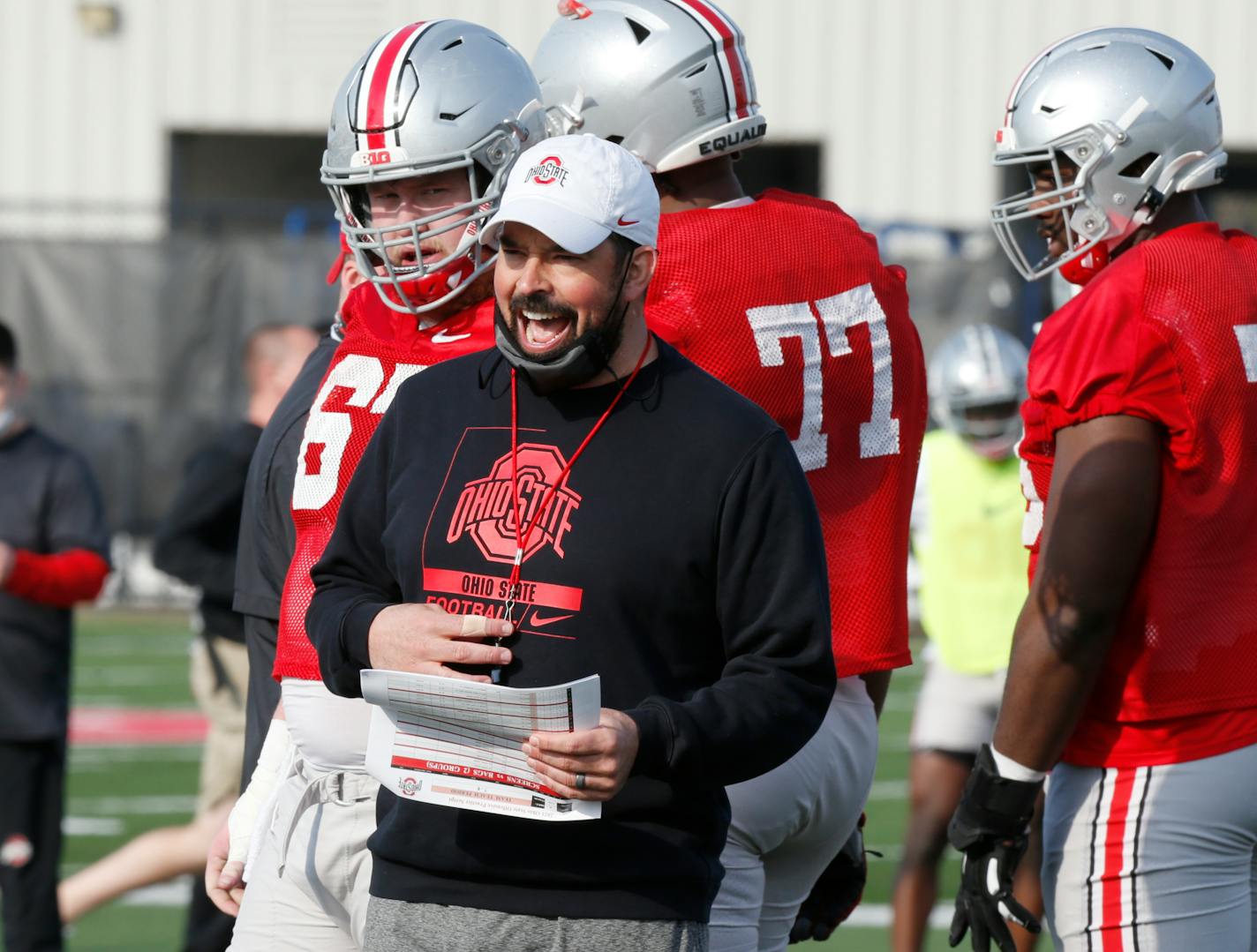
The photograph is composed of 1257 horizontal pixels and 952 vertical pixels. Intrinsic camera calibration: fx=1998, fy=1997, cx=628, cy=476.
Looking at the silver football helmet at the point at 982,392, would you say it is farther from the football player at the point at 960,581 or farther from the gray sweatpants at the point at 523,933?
the gray sweatpants at the point at 523,933

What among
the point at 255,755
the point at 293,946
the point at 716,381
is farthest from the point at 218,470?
the point at 716,381

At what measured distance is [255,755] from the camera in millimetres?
3713

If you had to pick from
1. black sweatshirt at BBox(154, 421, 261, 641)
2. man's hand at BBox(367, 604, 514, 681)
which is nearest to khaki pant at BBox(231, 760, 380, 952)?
man's hand at BBox(367, 604, 514, 681)

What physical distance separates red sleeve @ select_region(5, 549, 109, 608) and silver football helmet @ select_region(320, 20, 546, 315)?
3.18m

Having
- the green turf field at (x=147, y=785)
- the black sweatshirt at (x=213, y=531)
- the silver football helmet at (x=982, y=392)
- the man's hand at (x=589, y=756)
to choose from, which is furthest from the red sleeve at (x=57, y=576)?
the man's hand at (x=589, y=756)

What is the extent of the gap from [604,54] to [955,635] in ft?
12.5

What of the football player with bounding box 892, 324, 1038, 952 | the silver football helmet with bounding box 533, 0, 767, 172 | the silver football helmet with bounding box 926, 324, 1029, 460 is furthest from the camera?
the silver football helmet with bounding box 926, 324, 1029, 460

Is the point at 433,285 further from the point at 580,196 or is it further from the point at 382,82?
the point at 580,196

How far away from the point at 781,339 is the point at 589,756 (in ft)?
3.49

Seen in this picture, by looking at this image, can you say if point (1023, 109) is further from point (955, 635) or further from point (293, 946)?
point (955, 635)

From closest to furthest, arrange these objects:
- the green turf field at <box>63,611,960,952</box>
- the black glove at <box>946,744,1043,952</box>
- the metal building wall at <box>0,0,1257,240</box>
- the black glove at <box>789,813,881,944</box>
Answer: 1. the black glove at <box>946,744,1043,952</box>
2. the black glove at <box>789,813,881,944</box>
3. the green turf field at <box>63,611,960,952</box>
4. the metal building wall at <box>0,0,1257,240</box>

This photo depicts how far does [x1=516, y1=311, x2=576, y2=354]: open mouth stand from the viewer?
2.73m

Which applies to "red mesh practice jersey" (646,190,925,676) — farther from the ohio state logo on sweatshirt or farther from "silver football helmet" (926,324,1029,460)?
"silver football helmet" (926,324,1029,460)

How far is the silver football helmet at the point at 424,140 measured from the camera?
3311mm
